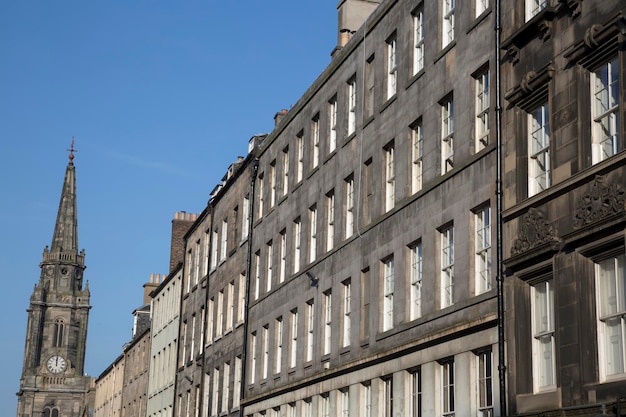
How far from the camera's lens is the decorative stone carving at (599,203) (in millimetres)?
19891

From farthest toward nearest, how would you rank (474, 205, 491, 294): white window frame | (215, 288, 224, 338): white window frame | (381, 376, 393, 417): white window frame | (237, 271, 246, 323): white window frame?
(215, 288, 224, 338): white window frame
(237, 271, 246, 323): white window frame
(381, 376, 393, 417): white window frame
(474, 205, 491, 294): white window frame

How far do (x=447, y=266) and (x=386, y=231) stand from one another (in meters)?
4.43

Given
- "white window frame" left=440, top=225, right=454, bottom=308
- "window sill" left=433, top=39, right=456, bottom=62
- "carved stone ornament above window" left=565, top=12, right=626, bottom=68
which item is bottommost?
"white window frame" left=440, top=225, right=454, bottom=308

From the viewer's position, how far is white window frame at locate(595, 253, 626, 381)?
1998 cm

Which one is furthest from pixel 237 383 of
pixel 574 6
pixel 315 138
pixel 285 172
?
pixel 574 6

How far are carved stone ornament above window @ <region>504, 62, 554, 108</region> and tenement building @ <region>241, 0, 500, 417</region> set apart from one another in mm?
1578

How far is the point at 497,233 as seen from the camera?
976 inches

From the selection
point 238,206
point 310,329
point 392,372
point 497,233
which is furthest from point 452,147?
point 238,206

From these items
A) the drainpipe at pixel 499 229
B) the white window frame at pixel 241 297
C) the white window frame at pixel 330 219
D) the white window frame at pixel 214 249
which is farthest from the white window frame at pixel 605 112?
the white window frame at pixel 214 249

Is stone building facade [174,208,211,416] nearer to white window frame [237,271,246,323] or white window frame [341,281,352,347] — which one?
white window frame [237,271,246,323]

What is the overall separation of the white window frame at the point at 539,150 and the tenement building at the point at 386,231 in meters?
1.65

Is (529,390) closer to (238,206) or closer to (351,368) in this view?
(351,368)

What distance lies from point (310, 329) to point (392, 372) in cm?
886

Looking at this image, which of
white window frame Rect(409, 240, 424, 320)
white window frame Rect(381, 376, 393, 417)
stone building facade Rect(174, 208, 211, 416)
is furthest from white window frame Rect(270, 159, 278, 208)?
white window frame Rect(409, 240, 424, 320)
